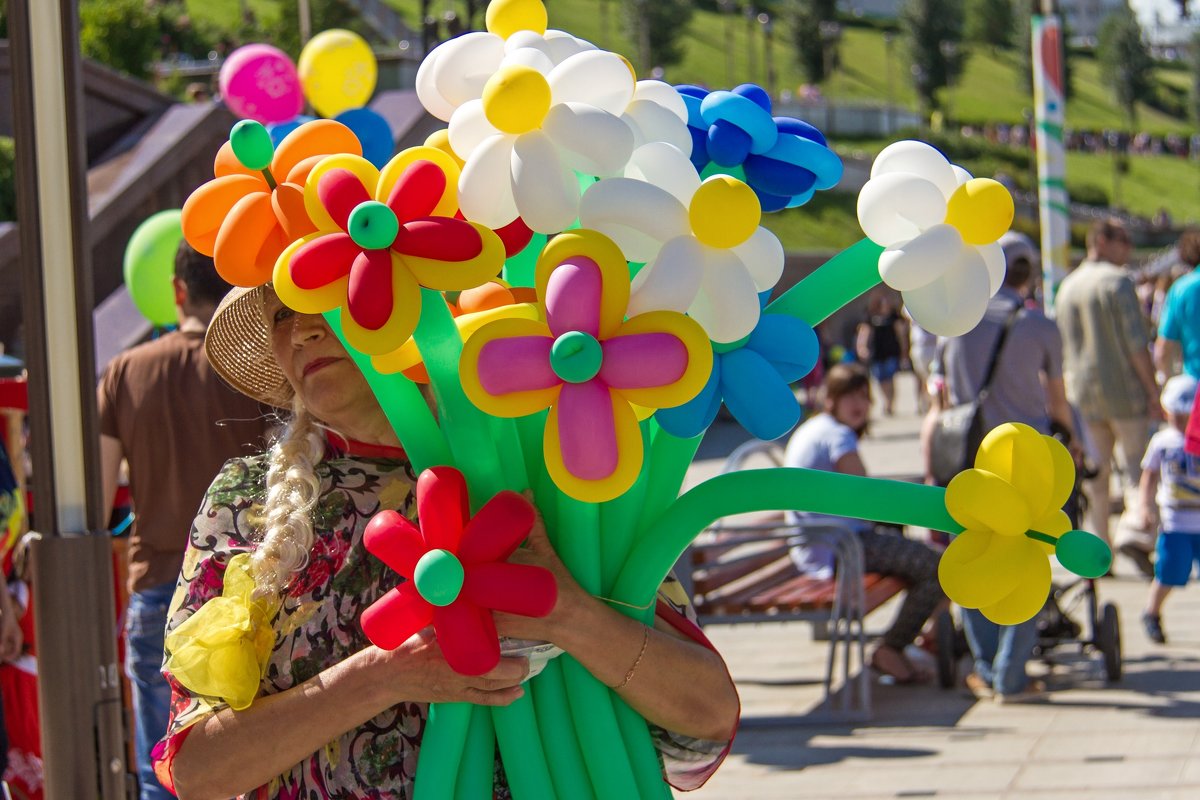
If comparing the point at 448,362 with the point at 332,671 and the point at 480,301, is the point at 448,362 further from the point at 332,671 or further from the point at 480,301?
the point at 332,671

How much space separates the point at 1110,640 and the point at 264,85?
4.45 metres

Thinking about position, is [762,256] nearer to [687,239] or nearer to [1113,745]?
[687,239]

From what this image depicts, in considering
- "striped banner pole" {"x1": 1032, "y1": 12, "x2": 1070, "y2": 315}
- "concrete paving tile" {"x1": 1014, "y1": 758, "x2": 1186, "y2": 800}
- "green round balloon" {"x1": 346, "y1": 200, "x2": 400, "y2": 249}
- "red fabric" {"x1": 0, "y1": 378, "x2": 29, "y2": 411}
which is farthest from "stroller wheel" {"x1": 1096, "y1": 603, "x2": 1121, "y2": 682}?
"striped banner pole" {"x1": 1032, "y1": 12, "x2": 1070, "y2": 315}

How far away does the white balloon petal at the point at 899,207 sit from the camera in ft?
5.87

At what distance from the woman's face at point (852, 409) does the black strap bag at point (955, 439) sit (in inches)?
13.4

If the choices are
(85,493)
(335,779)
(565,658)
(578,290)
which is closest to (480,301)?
(578,290)

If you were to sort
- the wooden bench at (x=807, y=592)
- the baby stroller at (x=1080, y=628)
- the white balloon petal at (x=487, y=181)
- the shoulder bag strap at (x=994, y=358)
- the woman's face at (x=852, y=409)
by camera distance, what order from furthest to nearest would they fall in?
the woman's face at (x=852, y=409) → the shoulder bag strap at (x=994, y=358) → the baby stroller at (x=1080, y=628) → the wooden bench at (x=807, y=592) → the white balloon petal at (x=487, y=181)

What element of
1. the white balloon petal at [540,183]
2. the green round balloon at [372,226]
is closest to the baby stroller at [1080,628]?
the white balloon petal at [540,183]

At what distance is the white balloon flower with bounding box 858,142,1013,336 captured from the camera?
5.85 ft

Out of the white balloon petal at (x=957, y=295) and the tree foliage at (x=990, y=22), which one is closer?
the white balloon petal at (x=957, y=295)

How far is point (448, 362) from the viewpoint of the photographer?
181 cm

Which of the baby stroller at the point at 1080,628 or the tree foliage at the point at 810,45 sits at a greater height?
the tree foliage at the point at 810,45

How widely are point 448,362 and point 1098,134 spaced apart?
96.2 metres

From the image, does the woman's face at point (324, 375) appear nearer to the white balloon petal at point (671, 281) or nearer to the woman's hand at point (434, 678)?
the woman's hand at point (434, 678)
